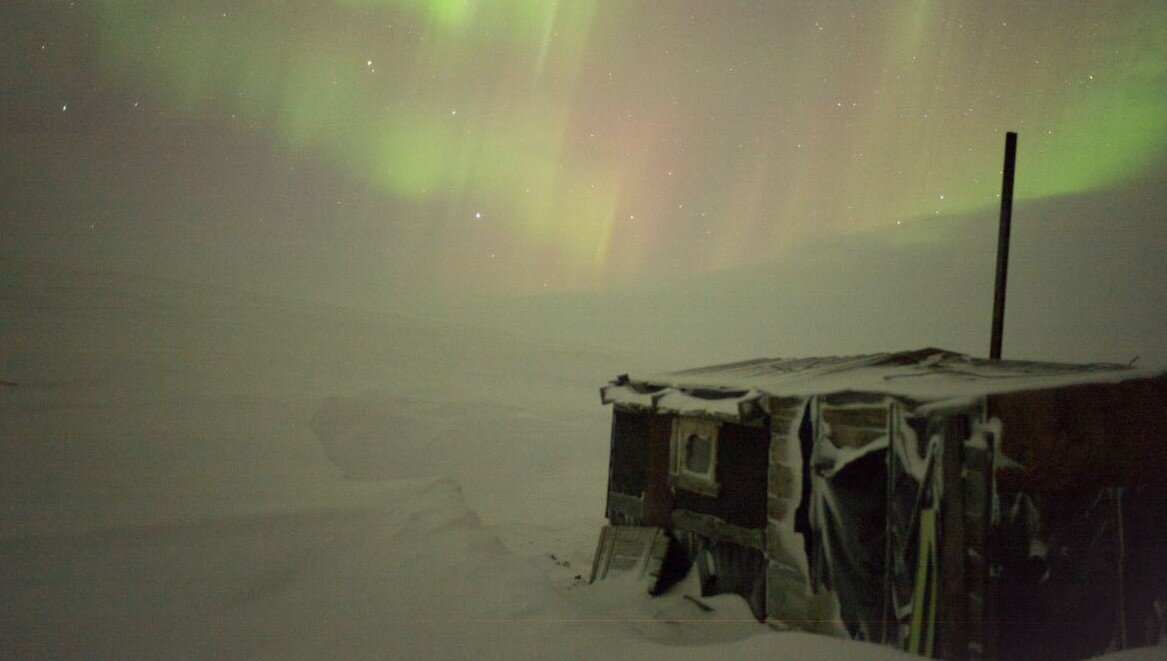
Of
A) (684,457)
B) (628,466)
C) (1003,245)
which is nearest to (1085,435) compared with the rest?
(684,457)

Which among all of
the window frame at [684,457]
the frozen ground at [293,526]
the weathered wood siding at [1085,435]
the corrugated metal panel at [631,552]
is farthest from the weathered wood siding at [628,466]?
the weathered wood siding at [1085,435]

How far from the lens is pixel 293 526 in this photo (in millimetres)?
8578

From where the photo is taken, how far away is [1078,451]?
5.36 metres

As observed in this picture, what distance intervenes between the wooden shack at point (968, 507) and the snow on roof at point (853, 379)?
0.04 metres

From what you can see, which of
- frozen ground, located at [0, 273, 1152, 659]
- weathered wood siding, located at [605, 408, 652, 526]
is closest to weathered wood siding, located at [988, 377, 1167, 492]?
frozen ground, located at [0, 273, 1152, 659]

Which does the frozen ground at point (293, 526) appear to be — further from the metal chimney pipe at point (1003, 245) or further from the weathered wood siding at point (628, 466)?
the metal chimney pipe at point (1003, 245)

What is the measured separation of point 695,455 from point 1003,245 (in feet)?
19.0

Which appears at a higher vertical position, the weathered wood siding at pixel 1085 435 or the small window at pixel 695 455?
the weathered wood siding at pixel 1085 435

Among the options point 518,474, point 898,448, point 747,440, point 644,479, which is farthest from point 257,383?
point 898,448

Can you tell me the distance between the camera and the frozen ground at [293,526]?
5.10 metres

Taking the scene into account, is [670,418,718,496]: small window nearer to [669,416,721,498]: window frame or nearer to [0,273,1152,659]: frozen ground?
[669,416,721,498]: window frame

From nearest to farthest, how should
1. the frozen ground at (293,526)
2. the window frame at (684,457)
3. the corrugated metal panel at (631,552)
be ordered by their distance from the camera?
the frozen ground at (293,526) → the window frame at (684,457) → the corrugated metal panel at (631,552)

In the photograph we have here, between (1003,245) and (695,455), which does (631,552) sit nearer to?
(695,455)

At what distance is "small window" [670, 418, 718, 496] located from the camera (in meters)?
8.11
